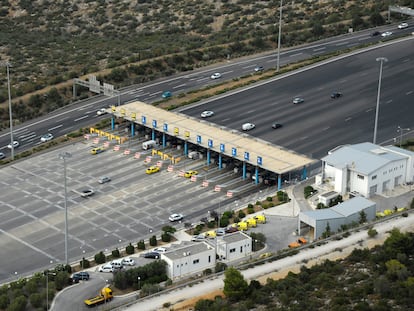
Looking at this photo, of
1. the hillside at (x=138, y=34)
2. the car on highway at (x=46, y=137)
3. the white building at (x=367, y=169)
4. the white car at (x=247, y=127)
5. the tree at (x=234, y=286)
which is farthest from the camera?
the hillside at (x=138, y=34)

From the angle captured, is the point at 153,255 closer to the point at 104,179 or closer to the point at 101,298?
the point at 101,298

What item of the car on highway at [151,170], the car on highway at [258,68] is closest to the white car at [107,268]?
the car on highway at [151,170]

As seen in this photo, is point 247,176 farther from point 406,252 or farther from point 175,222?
point 406,252

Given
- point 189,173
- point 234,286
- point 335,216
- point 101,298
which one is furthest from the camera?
point 189,173

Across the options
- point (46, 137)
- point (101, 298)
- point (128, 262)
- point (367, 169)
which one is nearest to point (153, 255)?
point (128, 262)

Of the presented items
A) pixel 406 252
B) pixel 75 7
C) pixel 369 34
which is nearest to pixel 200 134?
pixel 406 252

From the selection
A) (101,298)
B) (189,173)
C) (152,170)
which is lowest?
(101,298)

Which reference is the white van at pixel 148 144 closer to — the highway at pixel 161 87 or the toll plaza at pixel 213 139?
the toll plaza at pixel 213 139
